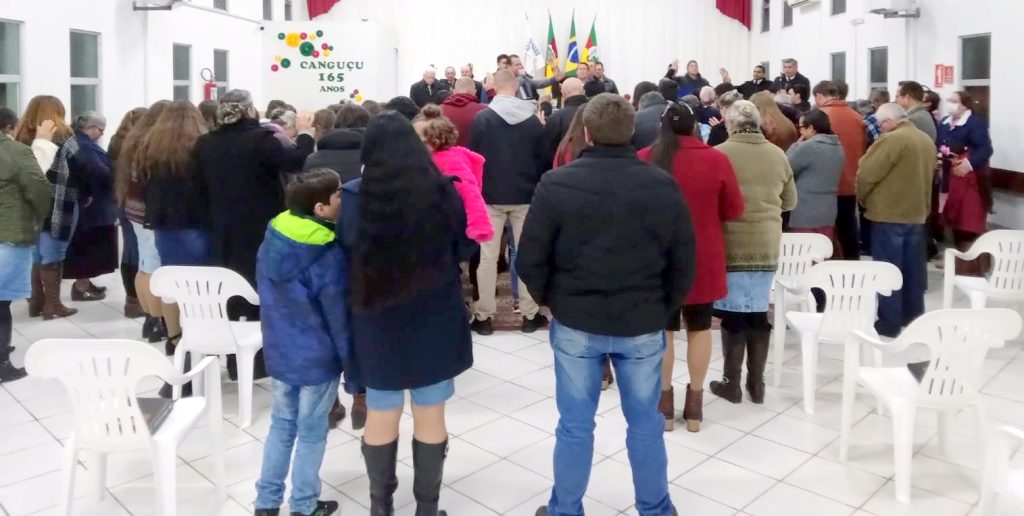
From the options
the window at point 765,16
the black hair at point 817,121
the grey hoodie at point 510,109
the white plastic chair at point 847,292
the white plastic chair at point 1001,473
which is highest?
the window at point 765,16

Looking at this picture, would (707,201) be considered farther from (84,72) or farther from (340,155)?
(84,72)

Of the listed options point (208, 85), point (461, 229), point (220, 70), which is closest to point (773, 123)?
point (461, 229)

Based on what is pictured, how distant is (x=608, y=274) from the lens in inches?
94.6

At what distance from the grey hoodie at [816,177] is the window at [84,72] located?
584cm

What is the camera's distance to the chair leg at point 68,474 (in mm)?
2582

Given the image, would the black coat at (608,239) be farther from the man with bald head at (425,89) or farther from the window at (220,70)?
the window at (220,70)

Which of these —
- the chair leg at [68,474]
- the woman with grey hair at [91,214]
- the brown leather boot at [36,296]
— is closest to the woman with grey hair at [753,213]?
the chair leg at [68,474]

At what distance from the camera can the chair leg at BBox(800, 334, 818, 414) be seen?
3.64m

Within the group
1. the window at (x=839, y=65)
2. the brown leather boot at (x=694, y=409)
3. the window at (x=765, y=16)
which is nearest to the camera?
the brown leather boot at (x=694, y=409)

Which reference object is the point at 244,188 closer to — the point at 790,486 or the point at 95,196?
the point at 95,196

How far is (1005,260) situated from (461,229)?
3301mm

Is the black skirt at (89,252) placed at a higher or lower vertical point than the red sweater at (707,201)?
lower

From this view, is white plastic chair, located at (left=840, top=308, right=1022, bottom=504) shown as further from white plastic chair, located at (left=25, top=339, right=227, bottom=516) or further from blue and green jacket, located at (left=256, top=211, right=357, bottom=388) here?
white plastic chair, located at (left=25, top=339, right=227, bottom=516)

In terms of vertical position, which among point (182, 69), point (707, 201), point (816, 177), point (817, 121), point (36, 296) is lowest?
point (36, 296)
